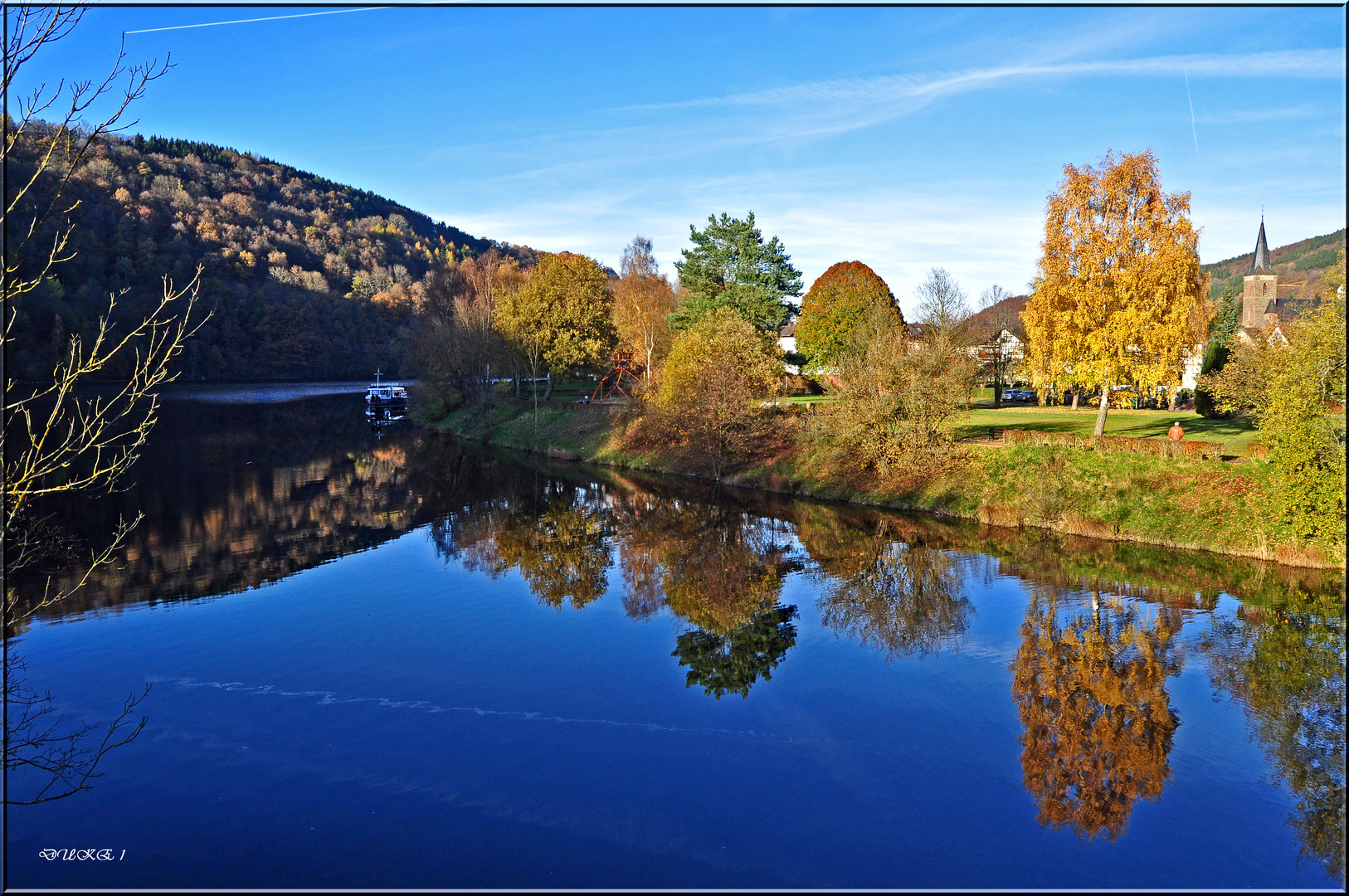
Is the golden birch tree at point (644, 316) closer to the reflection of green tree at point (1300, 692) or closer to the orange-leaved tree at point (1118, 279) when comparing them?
the orange-leaved tree at point (1118, 279)

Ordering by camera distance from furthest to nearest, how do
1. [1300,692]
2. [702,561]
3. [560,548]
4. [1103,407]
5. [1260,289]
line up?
1. [1260,289]
2. [1103,407]
3. [560,548]
4. [702,561]
5. [1300,692]

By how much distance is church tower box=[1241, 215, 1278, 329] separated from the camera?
76.5 m

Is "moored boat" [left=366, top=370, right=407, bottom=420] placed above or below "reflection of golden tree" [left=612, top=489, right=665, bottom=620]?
above

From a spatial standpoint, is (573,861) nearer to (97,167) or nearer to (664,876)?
(664,876)

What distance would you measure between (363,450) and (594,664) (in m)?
36.4

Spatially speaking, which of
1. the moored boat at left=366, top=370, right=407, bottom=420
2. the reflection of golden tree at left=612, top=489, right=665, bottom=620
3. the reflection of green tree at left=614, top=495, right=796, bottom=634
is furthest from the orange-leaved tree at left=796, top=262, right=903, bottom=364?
the moored boat at left=366, top=370, right=407, bottom=420

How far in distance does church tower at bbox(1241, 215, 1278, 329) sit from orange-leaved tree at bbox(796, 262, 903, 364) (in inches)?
1661

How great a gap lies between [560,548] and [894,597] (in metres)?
10.4

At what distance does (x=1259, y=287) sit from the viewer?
78.2m

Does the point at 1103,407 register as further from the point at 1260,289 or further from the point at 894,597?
the point at 1260,289

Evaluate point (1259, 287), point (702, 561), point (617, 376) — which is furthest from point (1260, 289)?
point (702, 561)

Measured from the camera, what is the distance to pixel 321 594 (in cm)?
2062

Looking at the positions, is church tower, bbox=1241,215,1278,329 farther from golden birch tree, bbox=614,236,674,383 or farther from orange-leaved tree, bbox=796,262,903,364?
golden birch tree, bbox=614,236,674,383

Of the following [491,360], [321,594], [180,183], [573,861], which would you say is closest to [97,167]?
[180,183]
